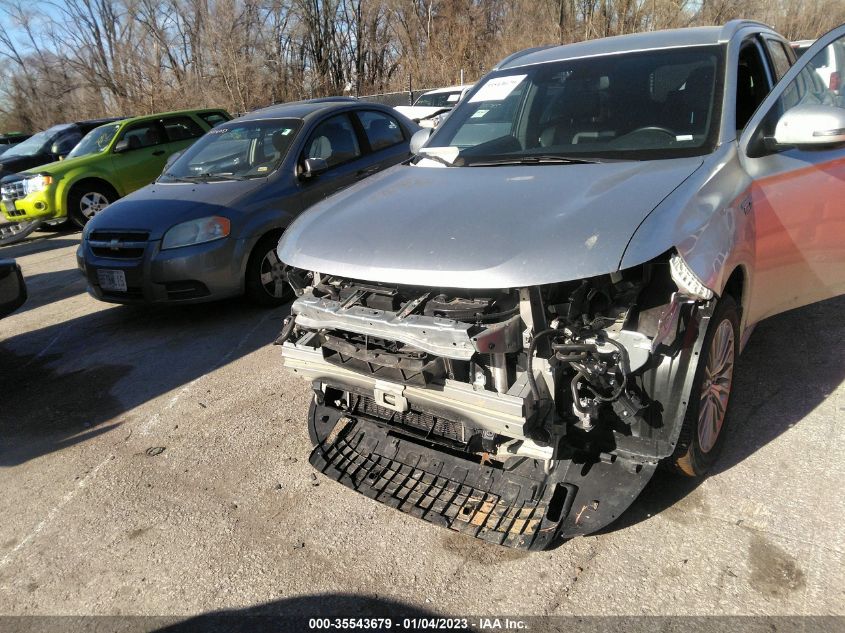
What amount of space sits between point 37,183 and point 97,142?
52.3 inches

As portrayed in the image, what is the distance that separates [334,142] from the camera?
661 centimetres

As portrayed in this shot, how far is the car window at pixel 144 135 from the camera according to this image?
11.3 m

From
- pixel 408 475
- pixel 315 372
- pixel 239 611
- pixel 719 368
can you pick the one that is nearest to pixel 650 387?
pixel 719 368

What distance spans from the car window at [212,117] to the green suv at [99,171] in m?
0.07

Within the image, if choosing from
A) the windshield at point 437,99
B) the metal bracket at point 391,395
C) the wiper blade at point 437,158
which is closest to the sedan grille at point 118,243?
the wiper blade at point 437,158

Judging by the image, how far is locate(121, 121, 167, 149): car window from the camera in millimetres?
11305

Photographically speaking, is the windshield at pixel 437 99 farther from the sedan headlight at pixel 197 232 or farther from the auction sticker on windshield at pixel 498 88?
the auction sticker on windshield at pixel 498 88

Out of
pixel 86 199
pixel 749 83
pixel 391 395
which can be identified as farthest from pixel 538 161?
pixel 86 199

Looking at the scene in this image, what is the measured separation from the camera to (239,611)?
259 cm

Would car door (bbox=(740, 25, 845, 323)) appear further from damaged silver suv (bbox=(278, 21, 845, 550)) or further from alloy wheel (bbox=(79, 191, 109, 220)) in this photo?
alloy wheel (bbox=(79, 191, 109, 220))

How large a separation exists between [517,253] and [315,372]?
1176 mm

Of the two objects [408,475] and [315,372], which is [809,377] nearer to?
[408,475]

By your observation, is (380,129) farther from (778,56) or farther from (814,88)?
(814,88)

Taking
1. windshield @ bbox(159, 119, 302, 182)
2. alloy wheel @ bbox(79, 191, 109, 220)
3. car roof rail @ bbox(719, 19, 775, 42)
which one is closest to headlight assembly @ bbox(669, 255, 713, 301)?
car roof rail @ bbox(719, 19, 775, 42)
